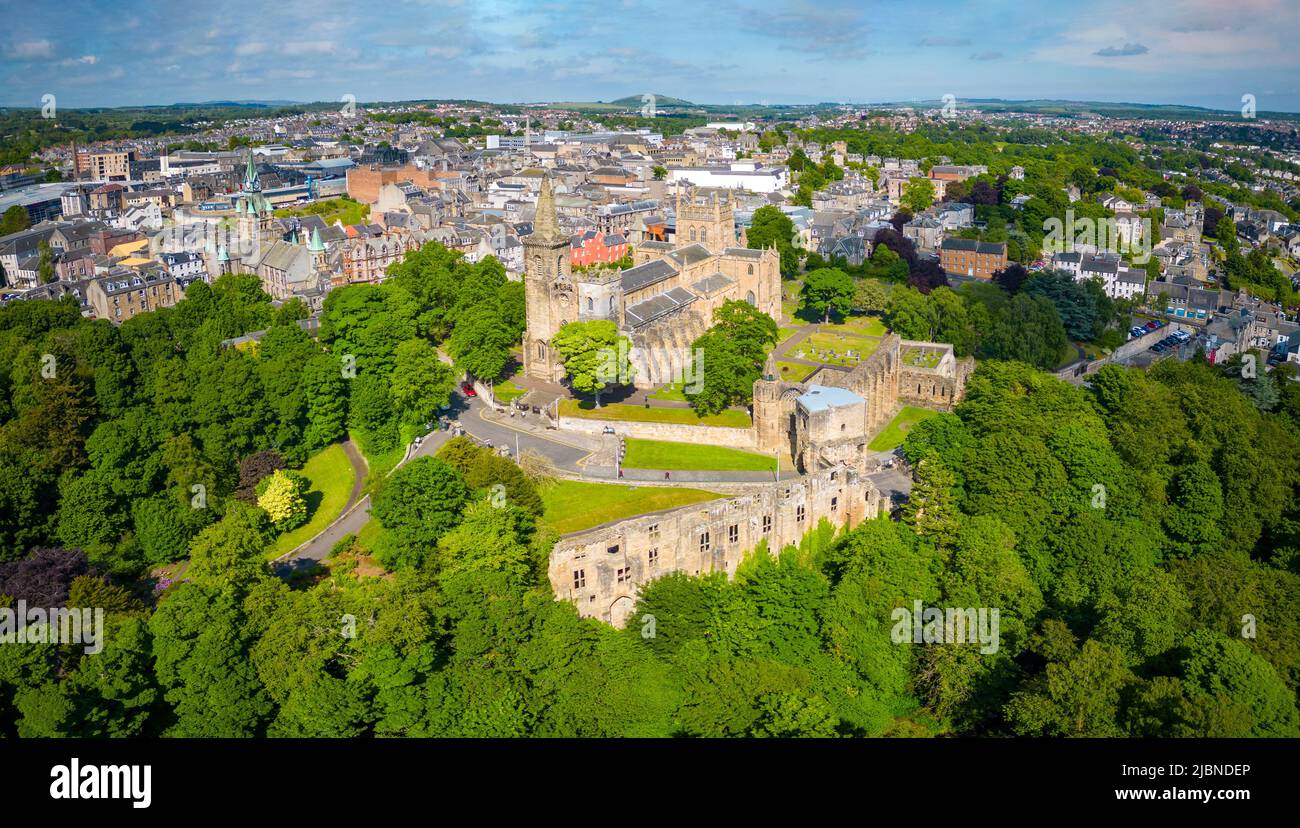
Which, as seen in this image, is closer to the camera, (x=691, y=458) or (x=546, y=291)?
(x=691, y=458)

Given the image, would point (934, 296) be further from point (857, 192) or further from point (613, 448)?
point (857, 192)

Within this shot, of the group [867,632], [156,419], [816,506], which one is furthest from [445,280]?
[867,632]

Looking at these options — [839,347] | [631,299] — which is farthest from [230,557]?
[839,347]

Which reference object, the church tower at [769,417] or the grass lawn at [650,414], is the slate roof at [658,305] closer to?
the grass lawn at [650,414]

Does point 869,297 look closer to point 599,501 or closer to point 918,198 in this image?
point 599,501

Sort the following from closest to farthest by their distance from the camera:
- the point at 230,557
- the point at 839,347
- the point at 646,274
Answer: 1. the point at 230,557
2. the point at 646,274
3. the point at 839,347

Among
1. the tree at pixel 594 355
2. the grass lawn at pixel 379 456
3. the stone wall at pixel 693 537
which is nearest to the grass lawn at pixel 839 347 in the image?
the tree at pixel 594 355
